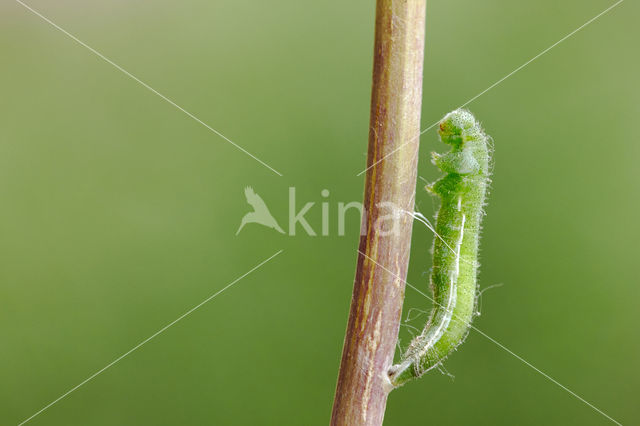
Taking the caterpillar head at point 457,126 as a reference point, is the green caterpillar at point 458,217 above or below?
below

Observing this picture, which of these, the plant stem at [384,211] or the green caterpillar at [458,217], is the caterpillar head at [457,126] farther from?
the plant stem at [384,211]

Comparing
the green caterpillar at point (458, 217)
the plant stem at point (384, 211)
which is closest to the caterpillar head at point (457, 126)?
the green caterpillar at point (458, 217)

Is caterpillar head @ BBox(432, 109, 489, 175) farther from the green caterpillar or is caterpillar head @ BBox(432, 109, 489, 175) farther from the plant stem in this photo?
the plant stem

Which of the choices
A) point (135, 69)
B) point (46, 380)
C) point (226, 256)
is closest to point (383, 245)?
point (226, 256)

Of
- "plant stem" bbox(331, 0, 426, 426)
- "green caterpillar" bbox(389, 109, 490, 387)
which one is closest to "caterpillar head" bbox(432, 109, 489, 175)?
"green caterpillar" bbox(389, 109, 490, 387)

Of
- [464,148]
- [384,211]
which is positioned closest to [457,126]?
[464,148]

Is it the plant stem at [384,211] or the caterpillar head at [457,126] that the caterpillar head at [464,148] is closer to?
the caterpillar head at [457,126]

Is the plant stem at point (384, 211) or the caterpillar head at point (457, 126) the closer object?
the plant stem at point (384, 211)
